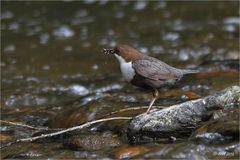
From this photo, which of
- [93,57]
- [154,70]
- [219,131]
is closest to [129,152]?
[219,131]

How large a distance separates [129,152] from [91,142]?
0.52 m

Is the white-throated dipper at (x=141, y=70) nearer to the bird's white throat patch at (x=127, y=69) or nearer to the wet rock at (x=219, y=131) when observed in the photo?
the bird's white throat patch at (x=127, y=69)

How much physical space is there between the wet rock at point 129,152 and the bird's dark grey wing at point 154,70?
84cm

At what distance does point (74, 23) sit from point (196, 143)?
28.5ft

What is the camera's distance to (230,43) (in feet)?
35.9

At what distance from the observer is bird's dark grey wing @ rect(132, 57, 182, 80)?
535cm

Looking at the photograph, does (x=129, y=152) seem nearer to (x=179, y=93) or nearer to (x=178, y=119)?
(x=178, y=119)

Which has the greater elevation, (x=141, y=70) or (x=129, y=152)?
(x=141, y=70)

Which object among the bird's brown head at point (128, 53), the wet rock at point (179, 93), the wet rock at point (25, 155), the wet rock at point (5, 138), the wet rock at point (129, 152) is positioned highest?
the bird's brown head at point (128, 53)

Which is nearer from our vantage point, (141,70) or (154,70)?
(141,70)

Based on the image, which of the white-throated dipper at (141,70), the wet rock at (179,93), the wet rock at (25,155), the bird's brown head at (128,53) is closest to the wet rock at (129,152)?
Answer: the white-throated dipper at (141,70)

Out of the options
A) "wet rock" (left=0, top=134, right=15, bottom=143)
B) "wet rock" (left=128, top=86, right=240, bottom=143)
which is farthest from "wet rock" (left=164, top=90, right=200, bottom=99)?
"wet rock" (left=0, top=134, right=15, bottom=143)

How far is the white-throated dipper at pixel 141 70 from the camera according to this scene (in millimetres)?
5344

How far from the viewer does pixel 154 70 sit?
5457mm
